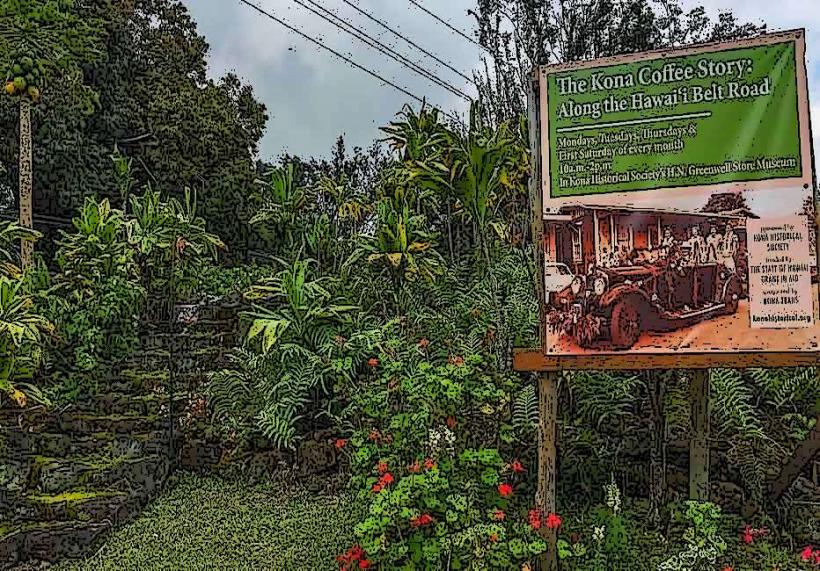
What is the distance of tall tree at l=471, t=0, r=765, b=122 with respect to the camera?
814cm

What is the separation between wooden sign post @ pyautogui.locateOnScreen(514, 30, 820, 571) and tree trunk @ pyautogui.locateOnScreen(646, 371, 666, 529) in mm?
998

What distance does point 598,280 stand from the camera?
321 centimetres

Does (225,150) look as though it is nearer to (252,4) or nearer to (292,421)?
(252,4)

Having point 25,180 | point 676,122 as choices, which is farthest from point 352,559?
point 25,180

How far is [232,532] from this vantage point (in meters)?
4.33

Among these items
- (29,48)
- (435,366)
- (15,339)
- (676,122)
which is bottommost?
(435,366)

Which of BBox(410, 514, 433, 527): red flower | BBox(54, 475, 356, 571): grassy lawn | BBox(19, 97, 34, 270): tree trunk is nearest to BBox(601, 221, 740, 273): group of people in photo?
BBox(410, 514, 433, 527): red flower

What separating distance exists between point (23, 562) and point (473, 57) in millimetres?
6733

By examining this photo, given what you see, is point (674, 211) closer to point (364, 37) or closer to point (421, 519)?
point (421, 519)

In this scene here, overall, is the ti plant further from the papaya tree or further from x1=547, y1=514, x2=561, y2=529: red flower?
x1=547, y1=514, x2=561, y2=529: red flower

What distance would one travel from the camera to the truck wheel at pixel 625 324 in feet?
10.4

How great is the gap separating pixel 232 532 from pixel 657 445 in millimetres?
2489

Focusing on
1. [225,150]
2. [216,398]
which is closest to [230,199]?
[225,150]

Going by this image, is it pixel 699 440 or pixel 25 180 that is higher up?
pixel 25 180
